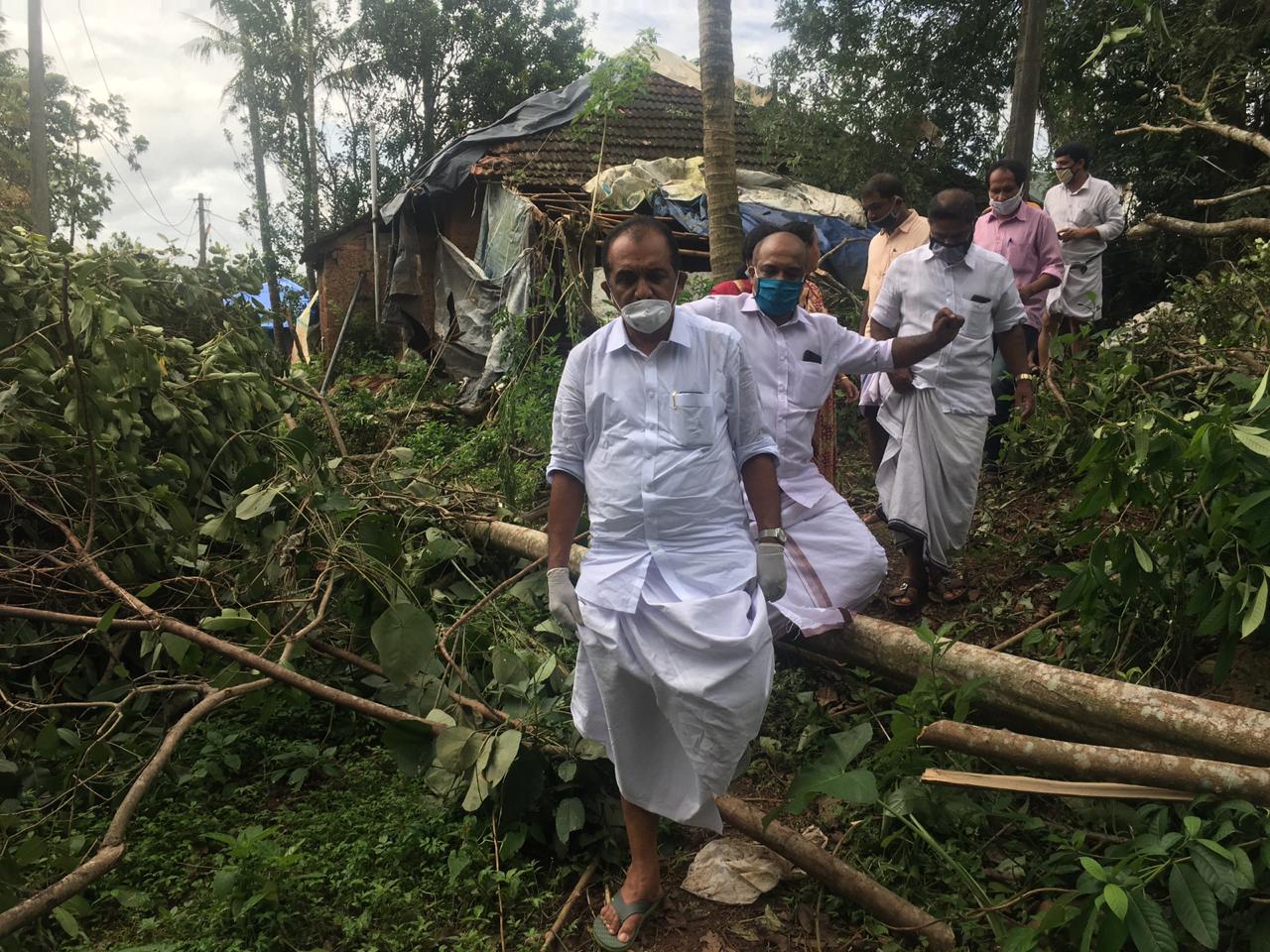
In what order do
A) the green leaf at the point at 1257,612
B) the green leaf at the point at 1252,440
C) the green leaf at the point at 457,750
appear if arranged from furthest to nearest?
the green leaf at the point at 457,750
the green leaf at the point at 1257,612
the green leaf at the point at 1252,440

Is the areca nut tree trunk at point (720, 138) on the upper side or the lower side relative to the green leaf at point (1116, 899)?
upper

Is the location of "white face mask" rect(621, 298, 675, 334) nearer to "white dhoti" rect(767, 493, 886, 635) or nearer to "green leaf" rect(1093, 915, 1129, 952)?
"white dhoti" rect(767, 493, 886, 635)

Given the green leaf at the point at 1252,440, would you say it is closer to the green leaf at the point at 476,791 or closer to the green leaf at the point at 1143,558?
the green leaf at the point at 1143,558

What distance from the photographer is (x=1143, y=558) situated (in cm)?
246

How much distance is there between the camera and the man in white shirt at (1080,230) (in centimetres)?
573

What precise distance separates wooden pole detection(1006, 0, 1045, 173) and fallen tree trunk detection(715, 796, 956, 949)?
6375mm

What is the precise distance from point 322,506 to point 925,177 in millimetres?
7994

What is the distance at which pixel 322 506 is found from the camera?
3461 millimetres

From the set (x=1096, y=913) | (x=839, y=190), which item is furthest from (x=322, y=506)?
(x=839, y=190)

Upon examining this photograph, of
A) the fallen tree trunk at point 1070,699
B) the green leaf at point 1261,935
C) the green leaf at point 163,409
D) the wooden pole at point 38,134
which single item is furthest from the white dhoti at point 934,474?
the wooden pole at point 38,134

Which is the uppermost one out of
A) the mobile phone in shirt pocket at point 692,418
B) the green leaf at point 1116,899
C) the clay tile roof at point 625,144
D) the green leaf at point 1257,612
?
the clay tile roof at point 625,144

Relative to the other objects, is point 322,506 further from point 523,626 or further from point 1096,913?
point 1096,913

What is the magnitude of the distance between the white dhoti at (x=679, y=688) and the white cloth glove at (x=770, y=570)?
0.09m

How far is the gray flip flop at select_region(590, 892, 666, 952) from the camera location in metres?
2.36
